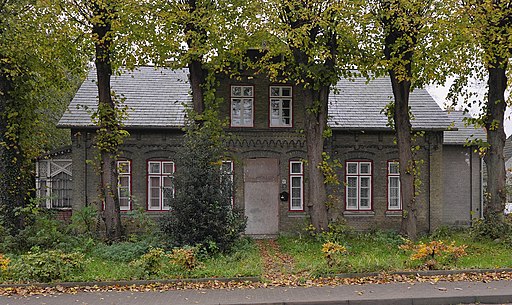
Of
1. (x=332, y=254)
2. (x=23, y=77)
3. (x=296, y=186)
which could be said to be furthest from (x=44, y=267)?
(x=296, y=186)

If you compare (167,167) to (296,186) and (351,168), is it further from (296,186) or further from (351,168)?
(351,168)

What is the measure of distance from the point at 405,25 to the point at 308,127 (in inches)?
174

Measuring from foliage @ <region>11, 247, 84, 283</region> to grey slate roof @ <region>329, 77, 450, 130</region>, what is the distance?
449 inches

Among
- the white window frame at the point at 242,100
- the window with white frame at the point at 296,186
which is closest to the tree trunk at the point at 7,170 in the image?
the white window frame at the point at 242,100

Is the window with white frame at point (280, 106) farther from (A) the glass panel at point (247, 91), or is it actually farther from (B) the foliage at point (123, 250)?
(B) the foliage at point (123, 250)

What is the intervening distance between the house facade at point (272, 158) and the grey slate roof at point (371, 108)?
8cm

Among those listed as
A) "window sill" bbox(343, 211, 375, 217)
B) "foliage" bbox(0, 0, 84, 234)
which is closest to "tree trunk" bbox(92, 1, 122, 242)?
"foliage" bbox(0, 0, 84, 234)

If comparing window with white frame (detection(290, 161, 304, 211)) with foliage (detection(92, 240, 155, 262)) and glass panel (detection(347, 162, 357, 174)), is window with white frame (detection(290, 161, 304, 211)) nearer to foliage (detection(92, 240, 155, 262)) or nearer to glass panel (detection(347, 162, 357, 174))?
glass panel (detection(347, 162, 357, 174))

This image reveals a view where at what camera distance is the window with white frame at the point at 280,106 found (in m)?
19.6

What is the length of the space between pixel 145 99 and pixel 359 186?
9.47 meters

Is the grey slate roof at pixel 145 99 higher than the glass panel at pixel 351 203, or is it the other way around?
the grey slate roof at pixel 145 99

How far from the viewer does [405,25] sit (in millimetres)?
14367

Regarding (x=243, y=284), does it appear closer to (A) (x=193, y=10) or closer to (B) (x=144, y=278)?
(B) (x=144, y=278)

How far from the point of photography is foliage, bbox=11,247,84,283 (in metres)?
10.8
